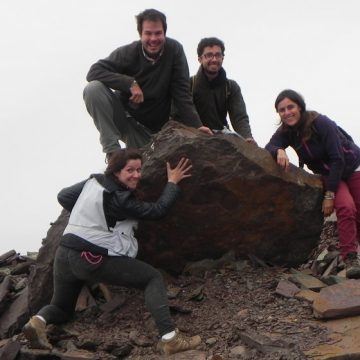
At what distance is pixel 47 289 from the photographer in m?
6.80

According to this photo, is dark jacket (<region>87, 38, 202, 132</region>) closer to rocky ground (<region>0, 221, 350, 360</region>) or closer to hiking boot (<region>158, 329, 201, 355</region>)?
rocky ground (<region>0, 221, 350, 360</region>)

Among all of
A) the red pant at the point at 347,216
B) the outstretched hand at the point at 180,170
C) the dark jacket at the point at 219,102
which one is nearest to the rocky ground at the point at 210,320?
the red pant at the point at 347,216

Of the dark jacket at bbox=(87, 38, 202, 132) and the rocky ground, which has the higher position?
the dark jacket at bbox=(87, 38, 202, 132)

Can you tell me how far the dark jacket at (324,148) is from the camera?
695 cm

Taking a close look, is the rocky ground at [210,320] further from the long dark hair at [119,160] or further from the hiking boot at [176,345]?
the long dark hair at [119,160]

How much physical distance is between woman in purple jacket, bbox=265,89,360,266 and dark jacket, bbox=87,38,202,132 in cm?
130

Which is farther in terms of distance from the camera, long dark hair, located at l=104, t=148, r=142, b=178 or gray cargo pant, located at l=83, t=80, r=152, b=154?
gray cargo pant, located at l=83, t=80, r=152, b=154

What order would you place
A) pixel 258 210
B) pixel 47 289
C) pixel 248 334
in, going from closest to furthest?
pixel 248 334 → pixel 47 289 → pixel 258 210

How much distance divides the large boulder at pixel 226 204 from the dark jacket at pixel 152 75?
27.4 inches

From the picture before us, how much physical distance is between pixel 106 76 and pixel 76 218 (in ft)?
7.81

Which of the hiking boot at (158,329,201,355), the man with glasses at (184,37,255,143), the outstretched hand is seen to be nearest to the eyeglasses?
the man with glasses at (184,37,255,143)

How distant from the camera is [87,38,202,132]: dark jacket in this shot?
7.29 meters

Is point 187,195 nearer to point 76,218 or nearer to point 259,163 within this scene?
point 259,163

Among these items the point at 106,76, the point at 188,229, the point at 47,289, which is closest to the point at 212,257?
the point at 188,229
